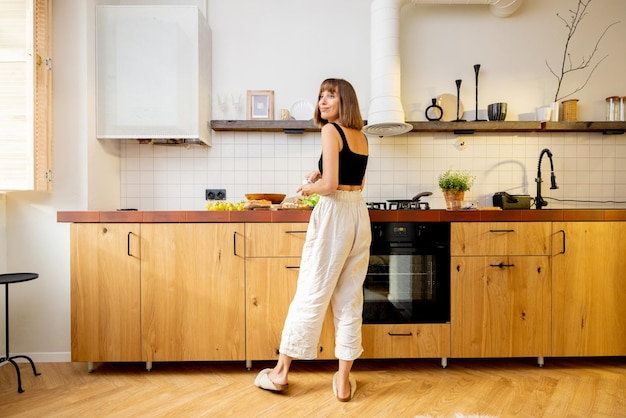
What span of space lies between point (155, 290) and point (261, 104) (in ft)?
5.03

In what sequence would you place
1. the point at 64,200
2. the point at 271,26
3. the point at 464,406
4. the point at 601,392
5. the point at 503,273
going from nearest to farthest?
the point at 464,406 < the point at 601,392 < the point at 503,273 < the point at 64,200 < the point at 271,26

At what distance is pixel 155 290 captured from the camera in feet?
6.73

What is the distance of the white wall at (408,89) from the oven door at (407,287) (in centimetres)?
78

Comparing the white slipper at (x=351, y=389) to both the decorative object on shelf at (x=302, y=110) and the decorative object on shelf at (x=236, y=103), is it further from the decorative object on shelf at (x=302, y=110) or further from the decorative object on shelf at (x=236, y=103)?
the decorative object on shelf at (x=236, y=103)

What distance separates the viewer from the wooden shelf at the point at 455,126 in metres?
2.64

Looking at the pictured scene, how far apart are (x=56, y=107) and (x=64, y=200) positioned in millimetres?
Answer: 583

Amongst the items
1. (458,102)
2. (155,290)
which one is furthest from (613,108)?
(155,290)

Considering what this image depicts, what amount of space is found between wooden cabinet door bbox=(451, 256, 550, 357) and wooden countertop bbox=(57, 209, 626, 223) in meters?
0.25

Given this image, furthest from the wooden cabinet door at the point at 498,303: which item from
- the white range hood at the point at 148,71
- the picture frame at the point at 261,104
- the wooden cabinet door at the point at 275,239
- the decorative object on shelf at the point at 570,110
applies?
the white range hood at the point at 148,71

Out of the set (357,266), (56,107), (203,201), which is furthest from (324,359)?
(56,107)

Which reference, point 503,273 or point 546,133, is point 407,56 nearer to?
point 546,133

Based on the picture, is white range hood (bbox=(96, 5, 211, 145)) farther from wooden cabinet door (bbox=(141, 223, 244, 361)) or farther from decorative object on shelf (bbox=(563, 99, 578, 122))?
decorative object on shelf (bbox=(563, 99, 578, 122))

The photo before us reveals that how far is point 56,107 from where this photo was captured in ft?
7.41

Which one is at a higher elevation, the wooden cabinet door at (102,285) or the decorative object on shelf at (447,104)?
the decorative object on shelf at (447,104)
